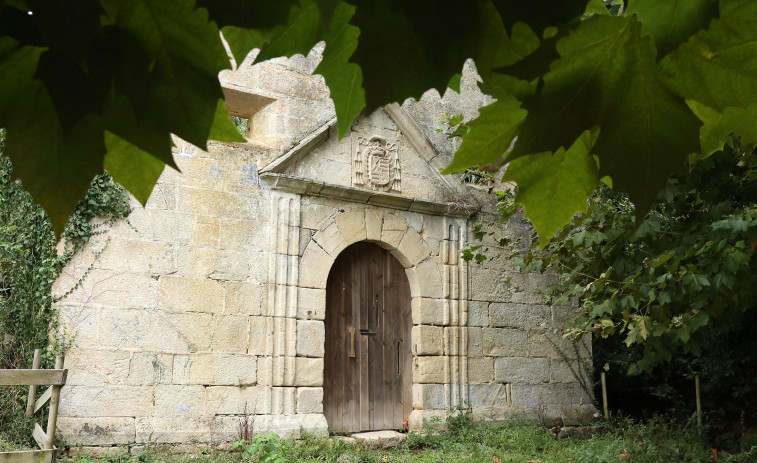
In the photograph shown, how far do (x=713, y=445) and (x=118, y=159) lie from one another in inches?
328

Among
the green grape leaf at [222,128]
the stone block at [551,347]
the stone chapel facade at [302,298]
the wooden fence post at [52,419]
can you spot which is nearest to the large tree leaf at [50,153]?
the green grape leaf at [222,128]

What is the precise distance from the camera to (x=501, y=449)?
22.4ft

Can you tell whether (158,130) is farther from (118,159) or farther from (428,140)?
(428,140)

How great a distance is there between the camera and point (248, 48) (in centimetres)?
70

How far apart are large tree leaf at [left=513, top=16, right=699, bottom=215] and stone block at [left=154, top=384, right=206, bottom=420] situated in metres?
6.10

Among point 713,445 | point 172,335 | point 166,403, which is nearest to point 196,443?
point 166,403

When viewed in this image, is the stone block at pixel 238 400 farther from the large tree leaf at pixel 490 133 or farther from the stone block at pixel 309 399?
the large tree leaf at pixel 490 133

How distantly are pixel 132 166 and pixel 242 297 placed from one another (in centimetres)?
611

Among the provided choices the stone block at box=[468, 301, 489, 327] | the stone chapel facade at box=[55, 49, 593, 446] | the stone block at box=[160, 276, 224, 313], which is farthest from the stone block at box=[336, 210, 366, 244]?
the stone block at box=[468, 301, 489, 327]

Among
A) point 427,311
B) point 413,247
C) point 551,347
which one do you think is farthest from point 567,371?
point 413,247

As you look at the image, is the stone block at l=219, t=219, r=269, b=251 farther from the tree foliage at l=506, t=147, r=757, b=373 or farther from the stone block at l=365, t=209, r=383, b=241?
the tree foliage at l=506, t=147, r=757, b=373

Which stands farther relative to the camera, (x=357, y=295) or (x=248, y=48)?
(x=357, y=295)

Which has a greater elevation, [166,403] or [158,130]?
[158,130]

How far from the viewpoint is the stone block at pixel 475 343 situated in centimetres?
776
